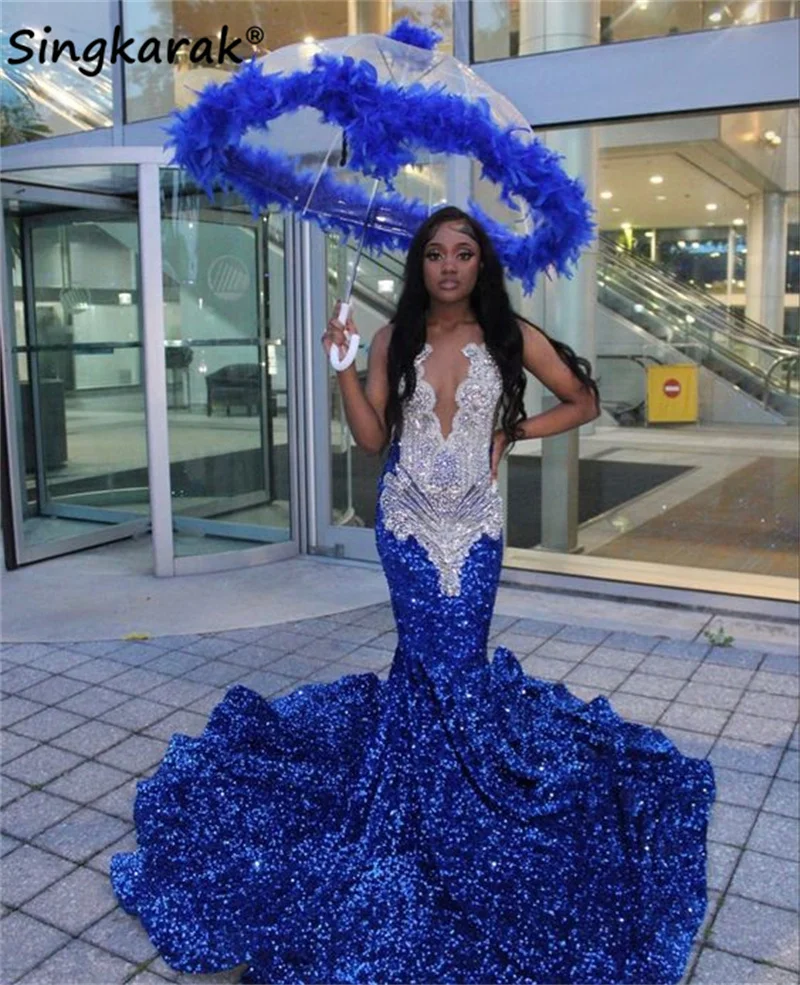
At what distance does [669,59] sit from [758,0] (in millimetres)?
477

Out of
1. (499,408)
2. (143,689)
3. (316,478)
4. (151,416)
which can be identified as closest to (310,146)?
(499,408)

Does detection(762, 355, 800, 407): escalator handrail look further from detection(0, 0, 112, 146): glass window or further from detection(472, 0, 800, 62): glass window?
detection(0, 0, 112, 146): glass window

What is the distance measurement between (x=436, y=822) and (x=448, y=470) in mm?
979

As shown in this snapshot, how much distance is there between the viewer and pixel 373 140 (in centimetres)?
244

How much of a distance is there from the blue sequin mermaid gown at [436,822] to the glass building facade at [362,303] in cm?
257

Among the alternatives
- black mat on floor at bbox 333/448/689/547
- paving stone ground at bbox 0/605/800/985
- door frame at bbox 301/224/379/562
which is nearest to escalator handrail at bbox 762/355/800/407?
black mat on floor at bbox 333/448/689/547

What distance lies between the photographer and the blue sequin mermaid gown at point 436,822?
2.36 metres

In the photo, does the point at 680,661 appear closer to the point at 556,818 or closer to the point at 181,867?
the point at 556,818

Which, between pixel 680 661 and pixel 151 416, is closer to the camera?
pixel 680 661

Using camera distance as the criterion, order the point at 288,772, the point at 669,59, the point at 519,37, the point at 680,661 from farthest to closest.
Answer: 1. the point at 519,37
2. the point at 669,59
3. the point at 680,661
4. the point at 288,772

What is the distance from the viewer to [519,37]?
17.6ft

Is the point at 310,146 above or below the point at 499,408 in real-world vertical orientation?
above

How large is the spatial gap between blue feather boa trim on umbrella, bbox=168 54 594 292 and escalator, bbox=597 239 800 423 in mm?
2920

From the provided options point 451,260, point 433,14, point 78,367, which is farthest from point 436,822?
point 78,367
